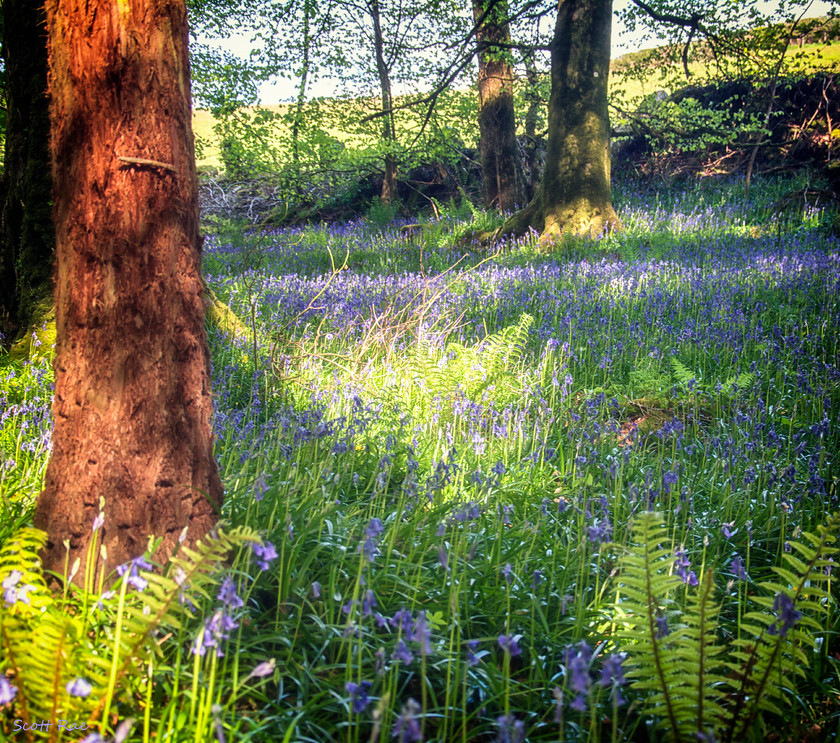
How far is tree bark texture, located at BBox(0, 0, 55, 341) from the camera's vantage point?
4309mm

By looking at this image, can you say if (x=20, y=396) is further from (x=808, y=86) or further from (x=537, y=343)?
(x=808, y=86)

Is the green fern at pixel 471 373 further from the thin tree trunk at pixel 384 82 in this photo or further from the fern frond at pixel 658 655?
the thin tree trunk at pixel 384 82

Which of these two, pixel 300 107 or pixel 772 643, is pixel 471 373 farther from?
pixel 300 107

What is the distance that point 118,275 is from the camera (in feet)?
5.75

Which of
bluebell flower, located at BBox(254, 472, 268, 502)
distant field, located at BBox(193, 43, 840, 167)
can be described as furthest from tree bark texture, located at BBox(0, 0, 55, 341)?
distant field, located at BBox(193, 43, 840, 167)

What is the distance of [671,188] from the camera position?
51.0 feet

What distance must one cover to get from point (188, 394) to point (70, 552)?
0.60 meters

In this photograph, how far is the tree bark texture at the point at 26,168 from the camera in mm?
4309

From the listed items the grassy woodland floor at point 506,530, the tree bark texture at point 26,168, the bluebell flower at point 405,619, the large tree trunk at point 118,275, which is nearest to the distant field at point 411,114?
the tree bark texture at point 26,168

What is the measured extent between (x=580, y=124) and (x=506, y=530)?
844 centimetres

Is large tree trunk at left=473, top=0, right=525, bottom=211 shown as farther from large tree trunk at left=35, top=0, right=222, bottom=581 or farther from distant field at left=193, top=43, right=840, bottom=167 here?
large tree trunk at left=35, top=0, right=222, bottom=581

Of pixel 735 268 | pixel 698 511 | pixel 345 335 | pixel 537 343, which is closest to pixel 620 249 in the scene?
pixel 735 268

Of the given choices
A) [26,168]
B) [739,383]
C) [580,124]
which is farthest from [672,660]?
[580,124]

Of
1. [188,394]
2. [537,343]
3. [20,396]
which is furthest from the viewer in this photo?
[537,343]
